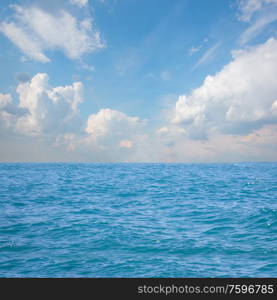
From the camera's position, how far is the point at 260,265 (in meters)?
9.77

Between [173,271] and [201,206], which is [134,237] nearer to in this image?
[173,271]

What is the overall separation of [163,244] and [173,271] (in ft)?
9.96

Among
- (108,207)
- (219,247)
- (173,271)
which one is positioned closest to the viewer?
(173,271)

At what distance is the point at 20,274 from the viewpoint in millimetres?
9297

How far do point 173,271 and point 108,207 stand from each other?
14.1m
